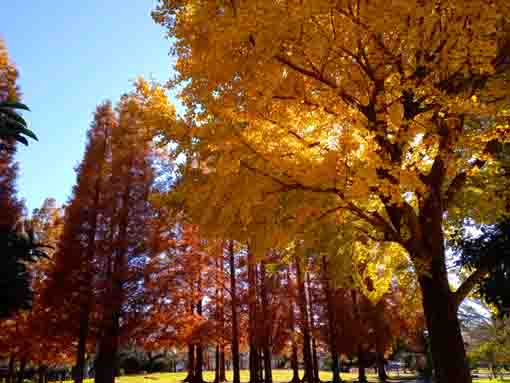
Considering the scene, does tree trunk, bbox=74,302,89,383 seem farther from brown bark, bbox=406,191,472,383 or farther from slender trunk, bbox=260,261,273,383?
brown bark, bbox=406,191,472,383

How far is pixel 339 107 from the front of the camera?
4711 millimetres

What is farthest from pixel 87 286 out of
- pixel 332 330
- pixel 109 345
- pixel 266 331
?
pixel 332 330

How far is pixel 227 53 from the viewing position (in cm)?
458

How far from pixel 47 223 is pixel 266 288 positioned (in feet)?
43.4

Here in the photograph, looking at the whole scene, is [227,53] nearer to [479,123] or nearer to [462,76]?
[462,76]

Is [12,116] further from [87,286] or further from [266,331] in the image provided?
[266,331]

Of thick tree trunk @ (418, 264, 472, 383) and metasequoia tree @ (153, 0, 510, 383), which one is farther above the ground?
metasequoia tree @ (153, 0, 510, 383)

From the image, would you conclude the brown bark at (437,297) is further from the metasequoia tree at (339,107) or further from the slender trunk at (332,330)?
the slender trunk at (332,330)

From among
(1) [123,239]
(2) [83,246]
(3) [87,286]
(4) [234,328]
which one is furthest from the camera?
(4) [234,328]

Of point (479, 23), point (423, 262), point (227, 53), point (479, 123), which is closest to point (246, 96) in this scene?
point (227, 53)

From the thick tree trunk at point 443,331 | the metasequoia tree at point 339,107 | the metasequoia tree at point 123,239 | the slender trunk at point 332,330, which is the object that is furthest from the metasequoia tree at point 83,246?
the slender trunk at point 332,330

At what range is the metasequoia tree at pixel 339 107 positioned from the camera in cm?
414

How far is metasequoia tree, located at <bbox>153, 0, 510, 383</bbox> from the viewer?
414 centimetres

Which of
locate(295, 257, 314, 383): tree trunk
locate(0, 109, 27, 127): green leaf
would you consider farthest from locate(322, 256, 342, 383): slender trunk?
locate(0, 109, 27, 127): green leaf
